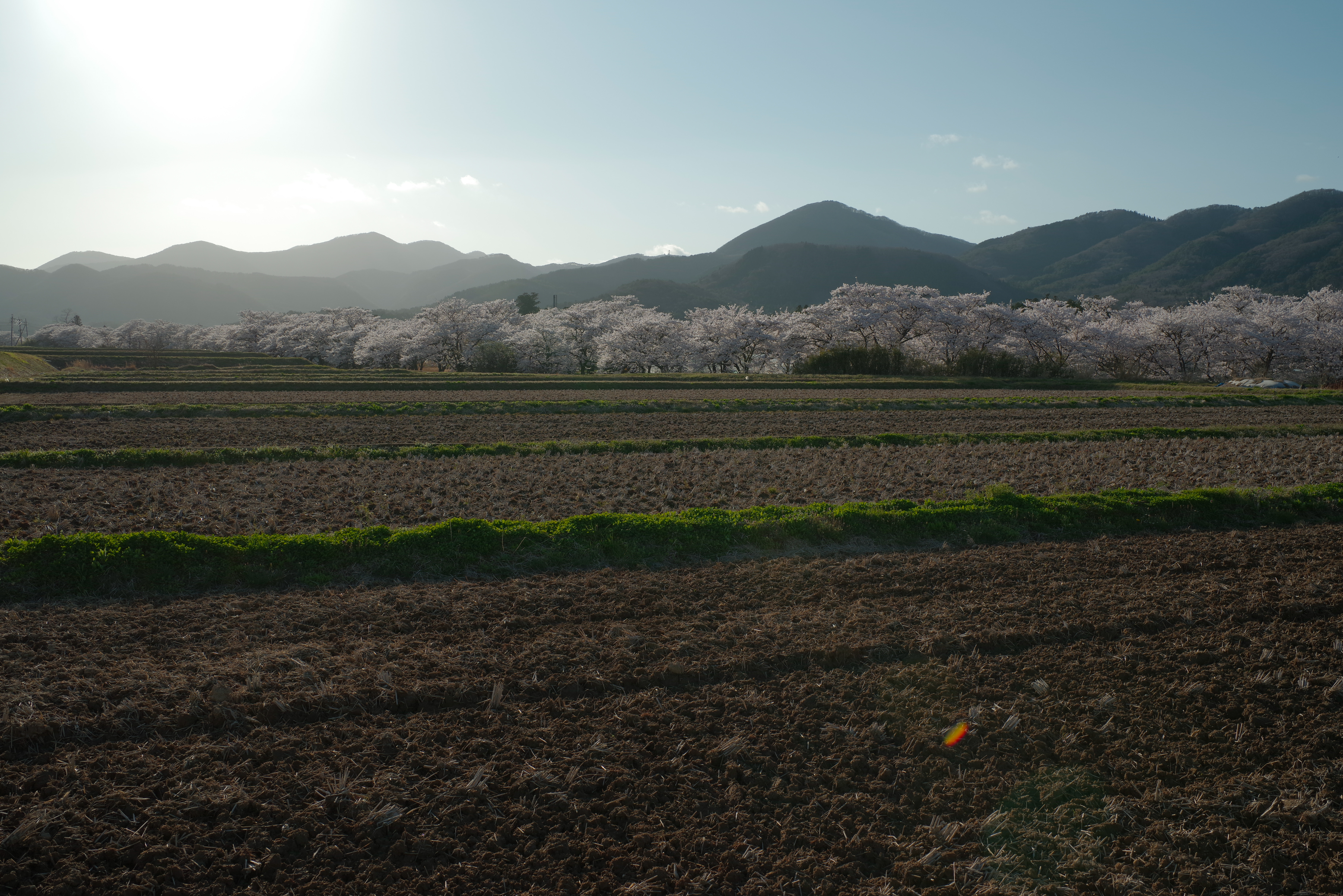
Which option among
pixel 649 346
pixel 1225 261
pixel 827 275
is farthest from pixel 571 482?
pixel 1225 261

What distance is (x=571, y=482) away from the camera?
40.8ft

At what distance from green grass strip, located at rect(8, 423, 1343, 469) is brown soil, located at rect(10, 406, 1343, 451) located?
36.1 inches

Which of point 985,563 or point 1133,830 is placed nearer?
point 1133,830

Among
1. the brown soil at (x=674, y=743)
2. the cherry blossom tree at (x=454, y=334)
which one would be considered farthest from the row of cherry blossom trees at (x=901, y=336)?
the brown soil at (x=674, y=743)

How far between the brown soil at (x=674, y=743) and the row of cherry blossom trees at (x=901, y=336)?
4745 cm

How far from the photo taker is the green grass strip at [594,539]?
7.27 metres

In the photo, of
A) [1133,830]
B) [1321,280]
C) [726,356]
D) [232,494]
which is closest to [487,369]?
[726,356]

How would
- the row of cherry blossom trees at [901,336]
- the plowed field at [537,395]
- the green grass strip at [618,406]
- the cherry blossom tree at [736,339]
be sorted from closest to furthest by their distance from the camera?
1. the green grass strip at [618,406]
2. the plowed field at [537,395]
3. the row of cherry blossom trees at [901,336]
4. the cherry blossom tree at [736,339]

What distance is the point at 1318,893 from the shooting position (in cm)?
344

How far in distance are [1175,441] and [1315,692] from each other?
15788 millimetres

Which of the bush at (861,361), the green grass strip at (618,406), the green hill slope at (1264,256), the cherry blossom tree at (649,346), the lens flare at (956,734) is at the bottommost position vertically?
the lens flare at (956,734)

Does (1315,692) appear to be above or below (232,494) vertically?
below

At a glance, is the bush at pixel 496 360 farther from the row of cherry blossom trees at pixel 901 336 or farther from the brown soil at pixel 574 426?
the brown soil at pixel 574 426

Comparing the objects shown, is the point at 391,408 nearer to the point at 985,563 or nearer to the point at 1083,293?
the point at 985,563
